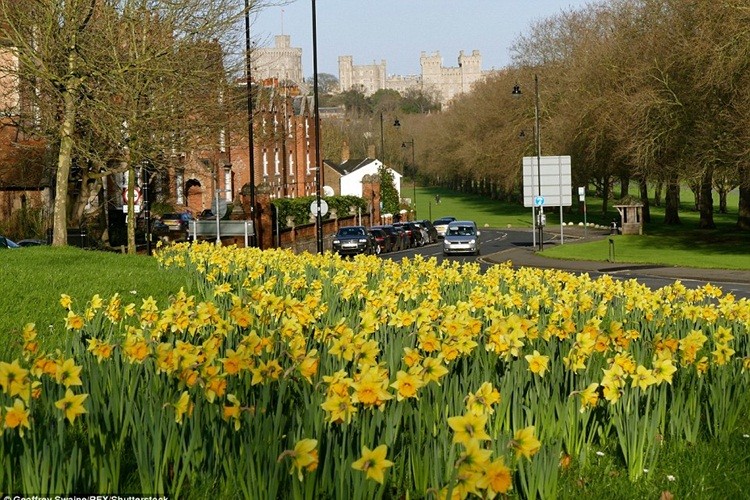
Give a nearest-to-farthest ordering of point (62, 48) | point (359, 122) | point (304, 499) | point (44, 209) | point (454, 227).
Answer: point (304, 499) → point (62, 48) → point (44, 209) → point (454, 227) → point (359, 122)

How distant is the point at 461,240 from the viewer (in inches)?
2109

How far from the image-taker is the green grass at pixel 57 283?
13.7 metres

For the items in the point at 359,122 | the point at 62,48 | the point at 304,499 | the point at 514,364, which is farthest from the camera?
the point at 359,122

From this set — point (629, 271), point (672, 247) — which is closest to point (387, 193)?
point (672, 247)

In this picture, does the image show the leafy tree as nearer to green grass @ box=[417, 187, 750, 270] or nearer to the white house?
green grass @ box=[417, 187, 750, 270]

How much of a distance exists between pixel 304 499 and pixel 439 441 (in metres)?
0.83

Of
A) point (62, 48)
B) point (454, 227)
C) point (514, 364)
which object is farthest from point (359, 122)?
point (514, 364)

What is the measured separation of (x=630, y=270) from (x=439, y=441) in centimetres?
3425

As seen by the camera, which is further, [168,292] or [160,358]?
[168,292]

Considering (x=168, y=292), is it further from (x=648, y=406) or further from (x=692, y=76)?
(x=692, y=76)

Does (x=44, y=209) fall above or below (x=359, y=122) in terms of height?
below

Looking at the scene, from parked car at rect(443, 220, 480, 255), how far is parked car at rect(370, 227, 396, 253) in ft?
13.9

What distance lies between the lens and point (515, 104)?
101188 mm

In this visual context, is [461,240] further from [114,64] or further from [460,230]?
[114,64]
